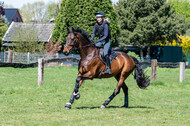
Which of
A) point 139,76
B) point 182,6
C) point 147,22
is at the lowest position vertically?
point 139,76

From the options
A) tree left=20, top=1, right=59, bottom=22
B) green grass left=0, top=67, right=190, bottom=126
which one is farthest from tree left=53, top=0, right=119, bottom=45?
tree left=20, top=1, right=59, bottom=22

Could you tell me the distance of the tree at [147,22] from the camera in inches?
1950

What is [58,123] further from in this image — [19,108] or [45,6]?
[45,6]

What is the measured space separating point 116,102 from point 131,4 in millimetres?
38980

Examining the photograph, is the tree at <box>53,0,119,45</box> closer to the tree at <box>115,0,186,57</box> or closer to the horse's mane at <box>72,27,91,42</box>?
the tree at <box>115,0,186,57</box>

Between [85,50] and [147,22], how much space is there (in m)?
39.8

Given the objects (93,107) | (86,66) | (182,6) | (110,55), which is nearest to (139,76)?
(110,55)

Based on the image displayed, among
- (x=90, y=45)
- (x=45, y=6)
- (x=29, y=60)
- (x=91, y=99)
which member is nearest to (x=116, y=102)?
(x=91, y=99)

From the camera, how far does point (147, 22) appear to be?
49469 millimetres

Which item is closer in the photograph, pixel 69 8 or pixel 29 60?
pixel 29 60

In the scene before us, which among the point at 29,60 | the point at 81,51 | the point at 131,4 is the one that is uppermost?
the point at 131,4

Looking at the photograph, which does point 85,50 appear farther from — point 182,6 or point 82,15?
point 182,6

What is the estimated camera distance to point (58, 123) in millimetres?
7941

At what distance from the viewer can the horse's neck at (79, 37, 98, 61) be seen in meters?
10.7
